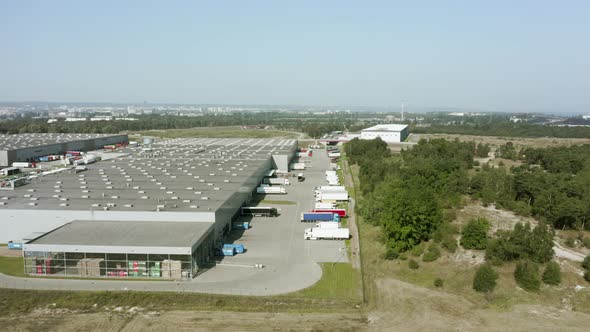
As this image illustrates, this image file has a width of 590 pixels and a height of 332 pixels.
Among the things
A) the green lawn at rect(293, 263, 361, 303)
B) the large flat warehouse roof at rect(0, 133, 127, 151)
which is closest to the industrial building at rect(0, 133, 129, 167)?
the large flat warehouse roof at rect(0, 133, 127, 151)

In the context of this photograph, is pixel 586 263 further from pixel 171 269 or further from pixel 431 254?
pixel 171 269

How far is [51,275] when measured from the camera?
20.2 metres

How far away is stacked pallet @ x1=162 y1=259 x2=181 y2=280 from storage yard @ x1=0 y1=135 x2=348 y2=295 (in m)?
0.04

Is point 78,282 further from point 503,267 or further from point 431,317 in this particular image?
point 503,267

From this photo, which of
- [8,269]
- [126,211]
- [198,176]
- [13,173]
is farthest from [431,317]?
[13,173]

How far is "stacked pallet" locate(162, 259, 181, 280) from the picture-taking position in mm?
19959

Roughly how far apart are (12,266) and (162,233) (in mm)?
7113

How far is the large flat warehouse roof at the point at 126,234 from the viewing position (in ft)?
67.1

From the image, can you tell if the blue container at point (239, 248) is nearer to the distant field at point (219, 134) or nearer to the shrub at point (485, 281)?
the shrub at point (485, 281)

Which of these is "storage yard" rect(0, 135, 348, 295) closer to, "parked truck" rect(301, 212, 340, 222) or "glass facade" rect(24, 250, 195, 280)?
"glass facade" rect(24, 250, 195, 280)

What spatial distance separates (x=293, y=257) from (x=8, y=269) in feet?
44.1

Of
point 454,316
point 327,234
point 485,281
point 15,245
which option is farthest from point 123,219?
point 485,281

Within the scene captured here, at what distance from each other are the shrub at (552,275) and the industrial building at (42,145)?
5444 centimetres

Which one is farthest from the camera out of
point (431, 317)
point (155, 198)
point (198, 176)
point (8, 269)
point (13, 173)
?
point (13, 173)
